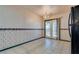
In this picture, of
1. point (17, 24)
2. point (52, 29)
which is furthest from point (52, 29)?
point (17, 24)

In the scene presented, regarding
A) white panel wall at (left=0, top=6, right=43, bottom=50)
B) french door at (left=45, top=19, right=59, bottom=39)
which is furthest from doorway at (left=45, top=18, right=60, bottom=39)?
white panel wall at (left=0, top=6, right=43, bottom=50)

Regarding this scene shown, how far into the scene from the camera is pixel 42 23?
2.45m

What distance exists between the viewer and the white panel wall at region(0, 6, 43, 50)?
270cm

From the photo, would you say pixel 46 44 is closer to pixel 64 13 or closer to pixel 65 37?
pixel 65 37

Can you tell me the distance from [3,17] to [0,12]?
0.50 feet

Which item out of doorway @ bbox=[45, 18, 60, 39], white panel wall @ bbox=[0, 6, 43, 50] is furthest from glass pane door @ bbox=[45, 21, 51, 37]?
white panel wall @ bbox=[0, 6, 43, 50]

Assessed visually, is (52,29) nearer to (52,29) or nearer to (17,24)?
(52,29)

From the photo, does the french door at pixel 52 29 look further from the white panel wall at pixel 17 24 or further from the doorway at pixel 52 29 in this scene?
the white panel wall at pixel 17 24

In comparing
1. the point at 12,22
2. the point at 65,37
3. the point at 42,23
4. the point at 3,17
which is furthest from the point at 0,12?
the point at 65,37

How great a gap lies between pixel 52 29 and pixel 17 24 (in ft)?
3.87

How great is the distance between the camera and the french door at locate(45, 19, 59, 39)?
240 cm

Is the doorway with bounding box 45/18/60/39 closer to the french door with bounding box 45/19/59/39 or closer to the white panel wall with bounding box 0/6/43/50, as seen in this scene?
the french door with bounding box 45/19/59/39

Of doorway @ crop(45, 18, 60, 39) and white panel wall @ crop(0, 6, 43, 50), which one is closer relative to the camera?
doorway @ crop(45, 18, 60, 39)

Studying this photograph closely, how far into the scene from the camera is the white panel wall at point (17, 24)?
2.70 metres
